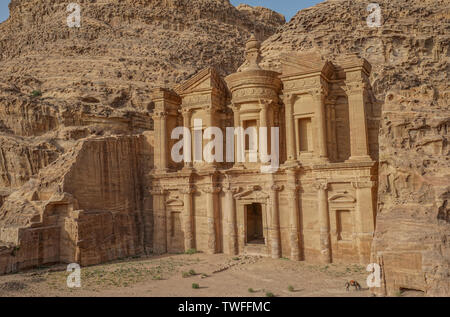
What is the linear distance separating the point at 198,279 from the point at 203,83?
478 inches

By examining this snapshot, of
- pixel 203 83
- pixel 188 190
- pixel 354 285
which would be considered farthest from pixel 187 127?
pixel 354 285

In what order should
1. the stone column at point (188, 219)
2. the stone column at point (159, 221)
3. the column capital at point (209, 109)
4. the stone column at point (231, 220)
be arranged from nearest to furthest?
the stone column at point (231, 220) < the stone column at point (188, 219) < the column capital at point (209, 109) < the stone column at point (159, 221)

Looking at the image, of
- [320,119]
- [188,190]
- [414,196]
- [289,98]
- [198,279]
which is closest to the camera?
[414,196]

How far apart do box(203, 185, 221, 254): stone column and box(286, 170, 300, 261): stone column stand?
177 inches

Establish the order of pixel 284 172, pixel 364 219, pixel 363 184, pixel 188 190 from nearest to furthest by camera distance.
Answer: pixel 364 219
pixel 363 184
pixel 284 172
pixel 188 190

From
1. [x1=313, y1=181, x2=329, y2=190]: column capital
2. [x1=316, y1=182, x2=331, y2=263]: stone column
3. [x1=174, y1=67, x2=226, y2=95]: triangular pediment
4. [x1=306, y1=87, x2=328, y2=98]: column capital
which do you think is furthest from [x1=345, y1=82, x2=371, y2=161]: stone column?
[x1=174, y1=67, x2=226, y2=95]: triangular pediment

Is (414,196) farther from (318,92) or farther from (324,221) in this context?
(318,92)

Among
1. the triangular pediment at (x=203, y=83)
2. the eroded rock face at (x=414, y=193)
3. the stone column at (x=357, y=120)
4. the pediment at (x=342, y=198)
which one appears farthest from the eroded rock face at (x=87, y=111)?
the eroded rock face at (x=414, y=193)

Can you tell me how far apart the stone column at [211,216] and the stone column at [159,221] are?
9.96 feet

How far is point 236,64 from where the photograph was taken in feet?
167

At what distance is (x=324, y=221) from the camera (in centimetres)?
1844

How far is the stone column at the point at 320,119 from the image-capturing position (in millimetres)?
19456

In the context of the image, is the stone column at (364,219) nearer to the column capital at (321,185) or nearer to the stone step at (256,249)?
the column capital at (321,185)

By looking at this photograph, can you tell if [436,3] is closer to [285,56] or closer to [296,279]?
[285,56]
